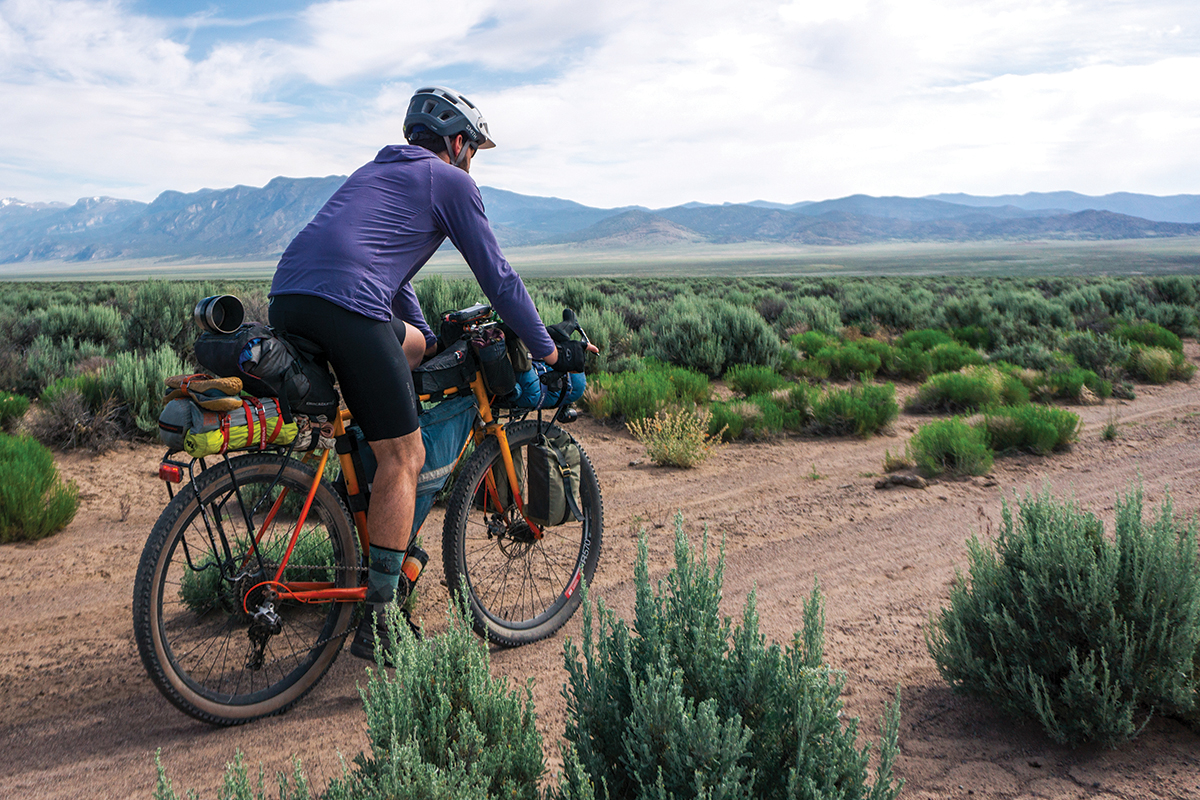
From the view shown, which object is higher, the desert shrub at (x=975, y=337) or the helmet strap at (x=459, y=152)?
the helmet strap at (x=459, y=152)

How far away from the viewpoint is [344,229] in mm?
2891

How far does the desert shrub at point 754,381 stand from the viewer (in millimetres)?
10242

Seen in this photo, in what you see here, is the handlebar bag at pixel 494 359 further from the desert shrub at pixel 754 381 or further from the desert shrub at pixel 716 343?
the desert shrub at pixel 716 343

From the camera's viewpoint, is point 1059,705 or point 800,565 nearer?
point 1059,705

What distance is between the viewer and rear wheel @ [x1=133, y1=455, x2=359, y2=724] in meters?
2.70

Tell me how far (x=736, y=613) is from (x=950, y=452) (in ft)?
12.7

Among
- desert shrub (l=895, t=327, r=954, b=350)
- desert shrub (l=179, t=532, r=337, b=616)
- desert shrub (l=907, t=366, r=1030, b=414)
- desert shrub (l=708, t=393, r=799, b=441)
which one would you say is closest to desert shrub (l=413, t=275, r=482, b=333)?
desert shrub (l=708, t=393, r=799, b=441)

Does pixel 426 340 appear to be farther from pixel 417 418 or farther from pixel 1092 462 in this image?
pixel 1092 462

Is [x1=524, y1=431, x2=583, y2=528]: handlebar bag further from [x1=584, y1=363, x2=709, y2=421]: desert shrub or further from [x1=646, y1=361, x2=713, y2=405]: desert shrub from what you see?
[x1=646, y1=361, x2=713, y2=405]: desert shrub

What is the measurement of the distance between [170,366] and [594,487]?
632cm

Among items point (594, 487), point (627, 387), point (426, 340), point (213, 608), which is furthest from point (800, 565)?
point (627, 387)

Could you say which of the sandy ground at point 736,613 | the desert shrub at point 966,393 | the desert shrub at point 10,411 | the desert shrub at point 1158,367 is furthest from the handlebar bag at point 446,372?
the desert shrub at point 1158,367

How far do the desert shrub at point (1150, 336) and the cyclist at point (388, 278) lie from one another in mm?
14544

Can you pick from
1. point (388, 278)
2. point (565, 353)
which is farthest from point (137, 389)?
point (565, 353)
